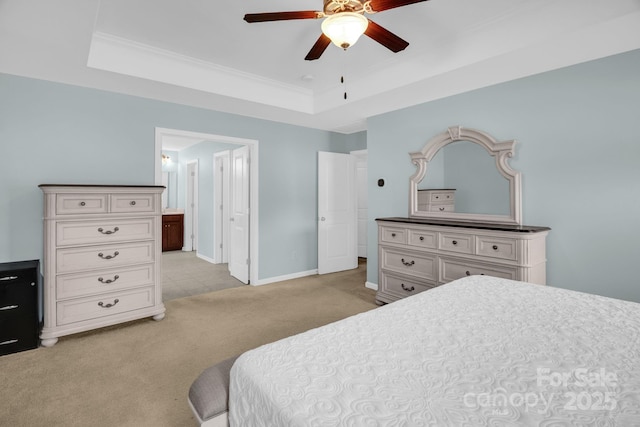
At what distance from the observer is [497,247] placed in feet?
9.37

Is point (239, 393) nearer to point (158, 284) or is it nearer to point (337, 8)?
point (337, 8)

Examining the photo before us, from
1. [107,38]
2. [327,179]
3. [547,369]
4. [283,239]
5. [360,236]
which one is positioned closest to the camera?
[547,369]

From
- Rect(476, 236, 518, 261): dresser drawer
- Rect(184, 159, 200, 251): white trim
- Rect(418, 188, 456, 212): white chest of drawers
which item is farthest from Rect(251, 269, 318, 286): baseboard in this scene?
Rect(184, 159, 200, 251): white trim

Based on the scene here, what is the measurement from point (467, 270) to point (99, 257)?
11.4ft

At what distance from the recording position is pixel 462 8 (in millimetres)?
2441

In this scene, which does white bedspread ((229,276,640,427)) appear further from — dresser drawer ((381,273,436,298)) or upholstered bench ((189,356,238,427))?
dresser drawer ((381,273,436,298))

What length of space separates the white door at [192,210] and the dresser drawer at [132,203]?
4099 millimetres

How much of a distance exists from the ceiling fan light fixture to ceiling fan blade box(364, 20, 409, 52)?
17 cm

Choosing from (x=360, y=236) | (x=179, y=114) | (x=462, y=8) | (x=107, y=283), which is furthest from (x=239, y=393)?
(x=360, y=236)

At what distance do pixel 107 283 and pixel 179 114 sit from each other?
2.09m

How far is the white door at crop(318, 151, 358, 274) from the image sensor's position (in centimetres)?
534

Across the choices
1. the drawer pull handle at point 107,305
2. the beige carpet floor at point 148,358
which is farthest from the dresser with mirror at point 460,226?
the drawer pull handle at point 107,305

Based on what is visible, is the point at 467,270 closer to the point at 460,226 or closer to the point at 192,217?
the point at 460,226

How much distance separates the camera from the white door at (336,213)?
534 centimetres
